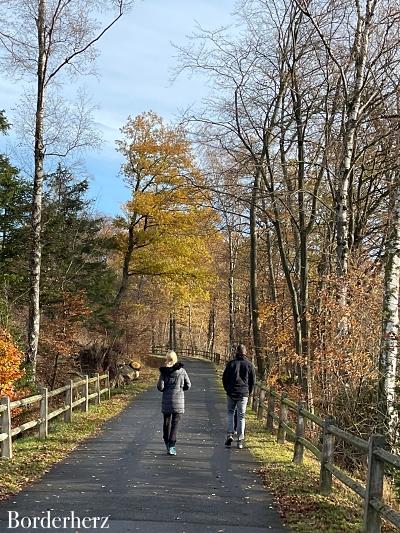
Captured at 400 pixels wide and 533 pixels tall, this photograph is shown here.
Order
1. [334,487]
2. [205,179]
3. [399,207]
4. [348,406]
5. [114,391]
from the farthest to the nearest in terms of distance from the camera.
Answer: [114,391] < [205,179] < [348,406] < [399,207] < [334,487]

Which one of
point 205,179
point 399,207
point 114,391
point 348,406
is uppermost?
point 205,179

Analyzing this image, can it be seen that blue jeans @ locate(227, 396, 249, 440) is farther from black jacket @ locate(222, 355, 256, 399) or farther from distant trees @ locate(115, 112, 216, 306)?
distant trees @ locate(115, 112, 216, 306)

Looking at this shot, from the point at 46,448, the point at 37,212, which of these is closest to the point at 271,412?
the point at 46,448

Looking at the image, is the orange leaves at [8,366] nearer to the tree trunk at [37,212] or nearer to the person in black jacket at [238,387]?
the tree trunk at [37,212]

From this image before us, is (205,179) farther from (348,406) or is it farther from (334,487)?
(334,487)

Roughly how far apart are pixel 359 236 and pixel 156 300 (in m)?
28.0

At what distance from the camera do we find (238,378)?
1142 cm

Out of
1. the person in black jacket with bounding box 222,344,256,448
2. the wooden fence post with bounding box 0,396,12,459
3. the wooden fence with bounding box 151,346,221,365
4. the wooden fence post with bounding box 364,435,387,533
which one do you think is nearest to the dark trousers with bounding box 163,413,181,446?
the person in black jacket with bounding box 222,344,256,448

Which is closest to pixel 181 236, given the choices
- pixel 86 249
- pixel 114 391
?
pixel 86 249

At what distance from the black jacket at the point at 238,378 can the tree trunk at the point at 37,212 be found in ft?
19.7

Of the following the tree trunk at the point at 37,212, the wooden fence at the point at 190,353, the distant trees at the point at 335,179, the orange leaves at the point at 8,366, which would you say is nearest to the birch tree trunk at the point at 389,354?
the distant trees at the point at 335,179

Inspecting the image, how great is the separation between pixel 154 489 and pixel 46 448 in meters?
3.54

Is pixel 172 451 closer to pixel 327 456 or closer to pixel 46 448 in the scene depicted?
pixel 46 448

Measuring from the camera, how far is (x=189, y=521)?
6461 millimetres
